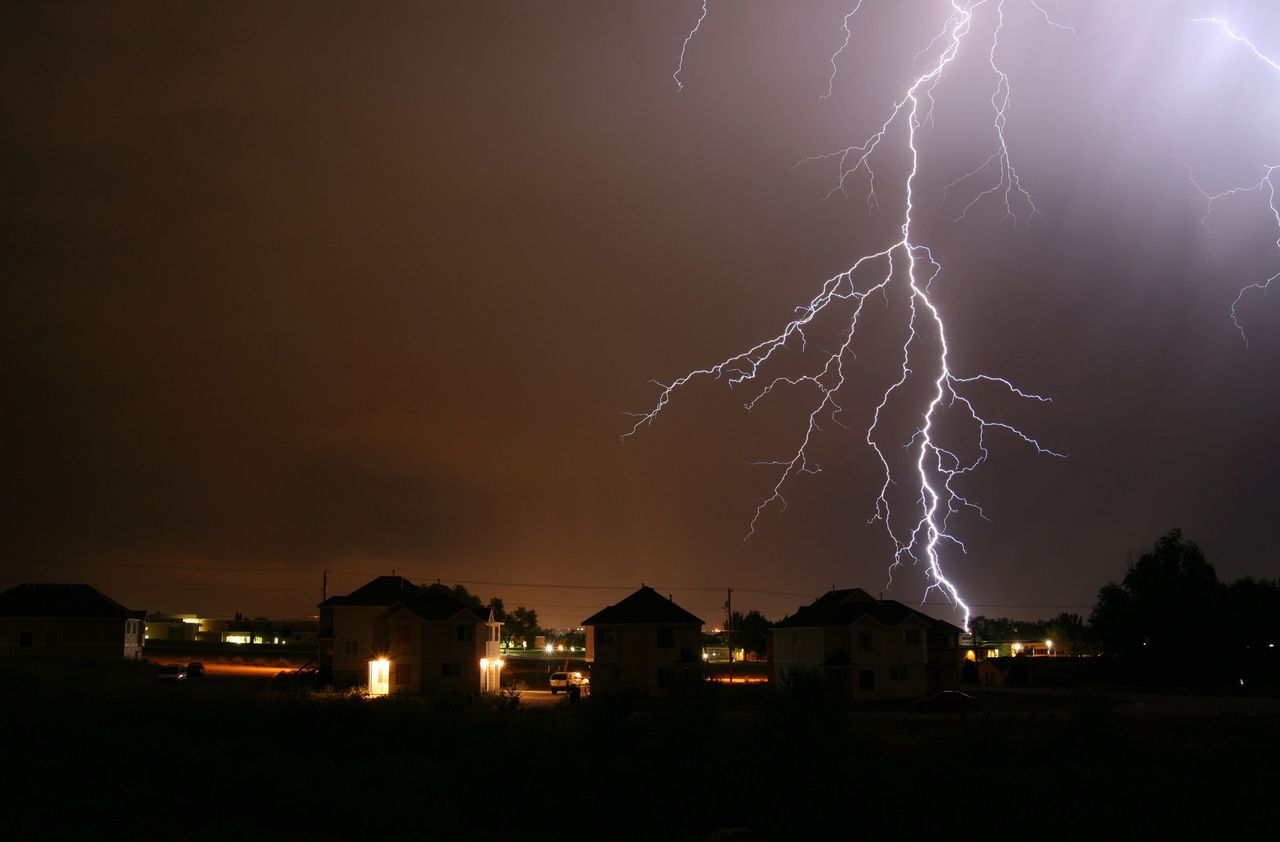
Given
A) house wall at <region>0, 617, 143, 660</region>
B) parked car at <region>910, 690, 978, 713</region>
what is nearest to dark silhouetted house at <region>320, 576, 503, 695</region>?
house wall at <region>0, 617, 143, 660</region>

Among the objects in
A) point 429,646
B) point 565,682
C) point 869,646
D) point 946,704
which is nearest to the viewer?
point 946,704

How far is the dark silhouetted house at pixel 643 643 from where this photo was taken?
160 ft

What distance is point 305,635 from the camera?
115562 millimetres

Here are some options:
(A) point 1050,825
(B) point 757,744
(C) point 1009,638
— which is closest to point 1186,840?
(A) point 1050,825

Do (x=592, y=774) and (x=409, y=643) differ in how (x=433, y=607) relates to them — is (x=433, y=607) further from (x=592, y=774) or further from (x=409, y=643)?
(x=592, y=774)

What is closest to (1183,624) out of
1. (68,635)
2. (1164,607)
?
(1164,607)

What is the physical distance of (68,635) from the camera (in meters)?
60.3

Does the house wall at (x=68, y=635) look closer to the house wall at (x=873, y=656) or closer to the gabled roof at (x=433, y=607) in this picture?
the gabled roof at (x=433, y=607)

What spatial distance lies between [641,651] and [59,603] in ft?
118

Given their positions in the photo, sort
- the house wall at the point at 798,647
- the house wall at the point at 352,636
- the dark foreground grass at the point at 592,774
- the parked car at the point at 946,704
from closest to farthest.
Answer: the dark foreground grass at the point at 592,774 < the parked car at the point at 946,704 < the house wall at the point at 798,647 < the house wall at the point at 352,636

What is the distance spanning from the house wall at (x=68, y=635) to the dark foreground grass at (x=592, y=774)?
116 feet

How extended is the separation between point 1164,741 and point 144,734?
24614mm

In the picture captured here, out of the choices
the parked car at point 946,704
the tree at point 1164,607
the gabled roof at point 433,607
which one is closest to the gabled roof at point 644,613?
the gabled roof at point 433,607

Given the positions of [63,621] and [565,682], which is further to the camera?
[63,621]
